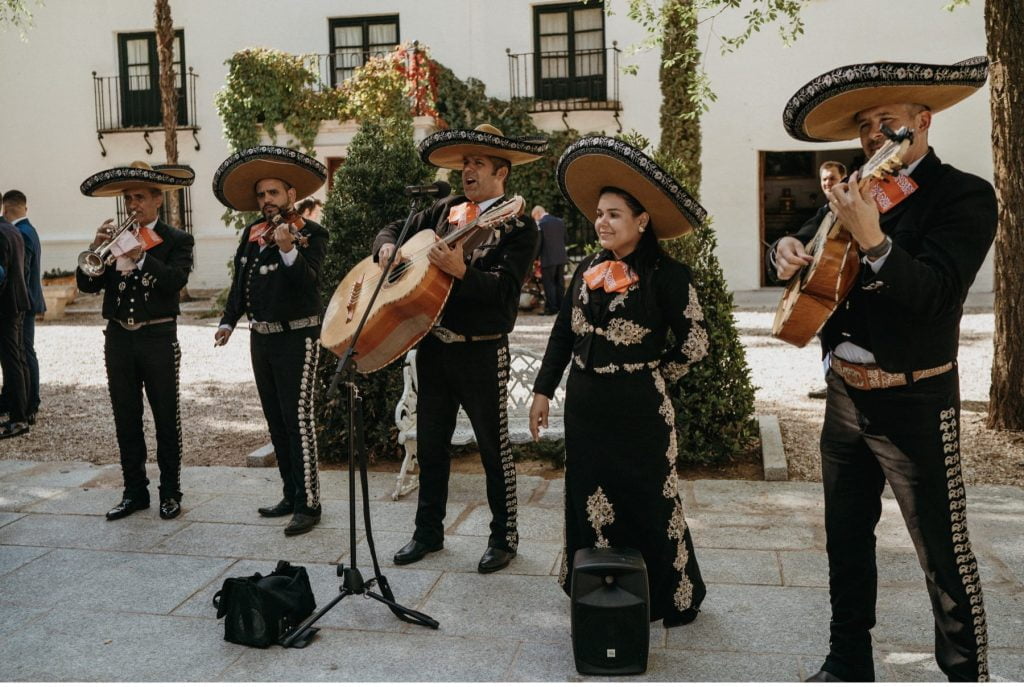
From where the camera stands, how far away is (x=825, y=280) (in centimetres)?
308

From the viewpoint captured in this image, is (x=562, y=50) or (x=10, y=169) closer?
(x=562, y=50)

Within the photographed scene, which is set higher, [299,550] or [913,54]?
[913,54]

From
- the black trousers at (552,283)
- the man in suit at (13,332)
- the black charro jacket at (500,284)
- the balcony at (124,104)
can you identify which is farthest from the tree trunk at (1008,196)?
the balcony at (124,104)

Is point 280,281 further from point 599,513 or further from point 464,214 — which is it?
point 599,513

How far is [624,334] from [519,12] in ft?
56.2

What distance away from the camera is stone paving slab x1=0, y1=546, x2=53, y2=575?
16.8 ft

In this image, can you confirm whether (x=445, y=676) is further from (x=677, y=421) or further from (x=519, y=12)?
(x=519, y=12)

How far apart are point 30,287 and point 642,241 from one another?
24.8ft

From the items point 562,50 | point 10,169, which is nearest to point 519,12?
point 562,50

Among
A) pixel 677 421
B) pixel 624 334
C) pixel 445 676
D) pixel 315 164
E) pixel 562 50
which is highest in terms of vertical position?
pixel 562 50

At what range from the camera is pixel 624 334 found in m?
4.00

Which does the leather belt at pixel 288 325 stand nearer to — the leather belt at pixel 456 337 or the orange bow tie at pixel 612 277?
the leather belt at pixel 456 337

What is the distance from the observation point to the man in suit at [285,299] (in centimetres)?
552

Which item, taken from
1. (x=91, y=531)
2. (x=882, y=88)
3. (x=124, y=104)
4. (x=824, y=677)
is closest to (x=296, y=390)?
(x=91, y=531)
